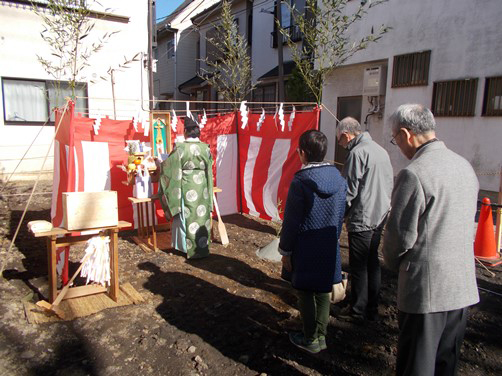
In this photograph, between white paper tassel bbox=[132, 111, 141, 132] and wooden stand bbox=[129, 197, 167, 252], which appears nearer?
wooden stand bbox=[129, 197, 167, 252]

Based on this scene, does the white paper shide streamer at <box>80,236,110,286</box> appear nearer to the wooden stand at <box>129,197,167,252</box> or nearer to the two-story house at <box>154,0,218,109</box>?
the wooden stand at <box>129,197,167,252</box>

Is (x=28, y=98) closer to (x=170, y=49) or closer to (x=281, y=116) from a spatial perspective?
(x=281, y=116)

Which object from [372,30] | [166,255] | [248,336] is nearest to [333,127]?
[372,30]

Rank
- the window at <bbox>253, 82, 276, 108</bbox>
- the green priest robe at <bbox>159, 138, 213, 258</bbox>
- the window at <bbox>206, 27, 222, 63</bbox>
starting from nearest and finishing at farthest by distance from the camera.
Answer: the green priest robe at <bbox>159, 138, 213, 258</bbox> < the window at <bbox>253, 82, 276, 108</bbox> < the window at <bbox>206, 27, 222, 63</bbox>

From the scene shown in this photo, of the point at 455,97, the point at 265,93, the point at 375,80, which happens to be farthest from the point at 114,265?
the point at 265,93

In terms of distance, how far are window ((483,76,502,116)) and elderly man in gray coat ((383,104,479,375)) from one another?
23.8 feet

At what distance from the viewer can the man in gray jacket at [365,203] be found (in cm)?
310

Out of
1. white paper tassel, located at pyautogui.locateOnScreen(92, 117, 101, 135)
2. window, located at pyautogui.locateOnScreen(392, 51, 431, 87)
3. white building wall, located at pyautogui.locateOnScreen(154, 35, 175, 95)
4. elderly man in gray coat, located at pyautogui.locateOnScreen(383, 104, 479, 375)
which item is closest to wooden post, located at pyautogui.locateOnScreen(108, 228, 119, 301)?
white paper tassel, located at pyautogui.locateOnScreen(92, 117, 101, 135)

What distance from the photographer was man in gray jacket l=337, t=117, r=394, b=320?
3098mm

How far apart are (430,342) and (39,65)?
420 inches

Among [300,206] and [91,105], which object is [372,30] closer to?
[91,105]

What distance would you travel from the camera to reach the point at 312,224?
101 inches

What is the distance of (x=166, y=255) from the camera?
4.95 metres

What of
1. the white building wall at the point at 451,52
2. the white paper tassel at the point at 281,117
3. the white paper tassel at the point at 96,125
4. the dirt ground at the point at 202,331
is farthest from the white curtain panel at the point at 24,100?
the white building wall at the point at 451,52
